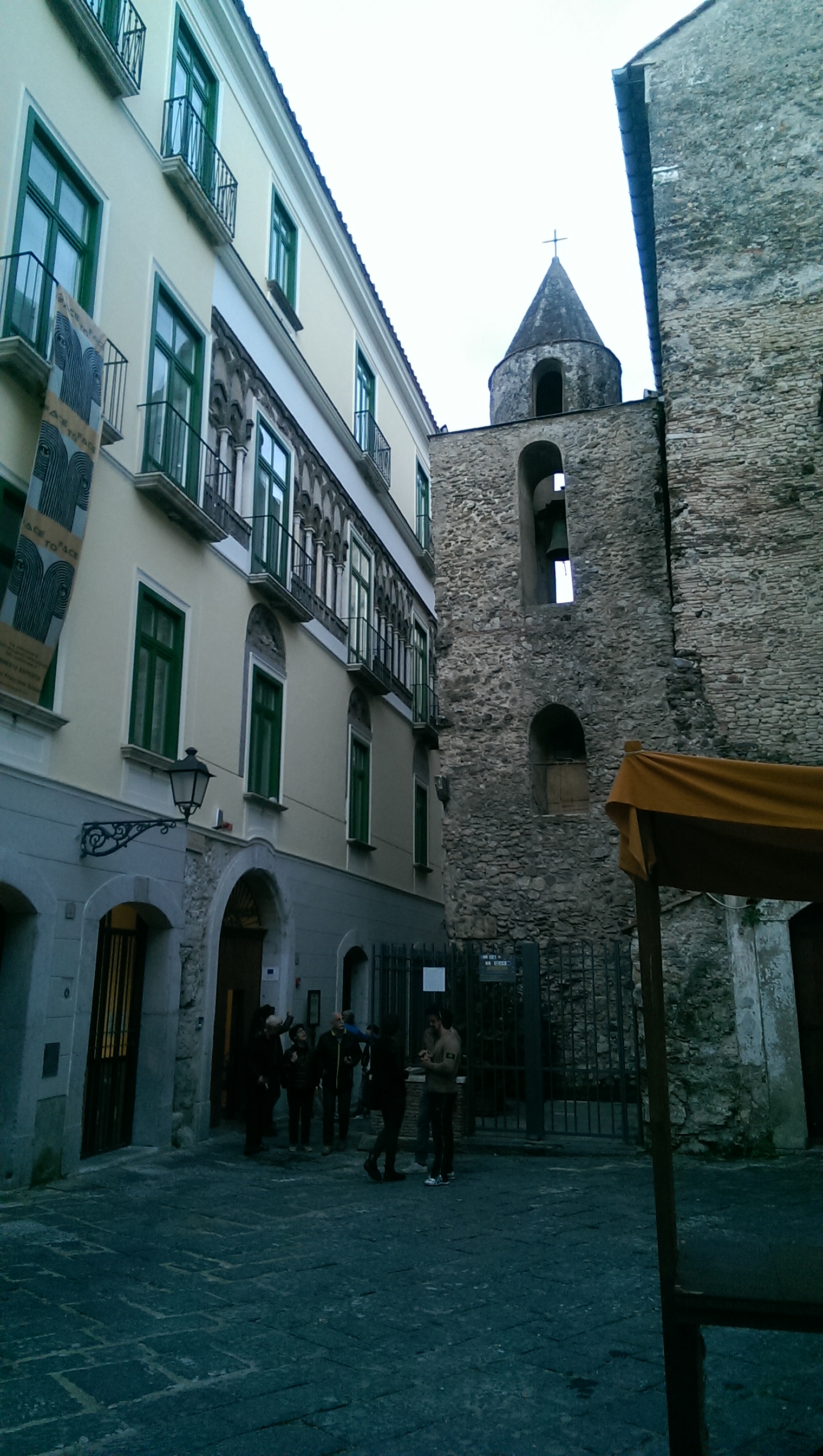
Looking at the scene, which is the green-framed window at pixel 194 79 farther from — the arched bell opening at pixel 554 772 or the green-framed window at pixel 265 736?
the arched bell opening at pixel 554 772

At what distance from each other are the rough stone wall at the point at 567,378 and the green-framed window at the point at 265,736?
6.76m

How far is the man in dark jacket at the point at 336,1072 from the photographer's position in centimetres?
1124

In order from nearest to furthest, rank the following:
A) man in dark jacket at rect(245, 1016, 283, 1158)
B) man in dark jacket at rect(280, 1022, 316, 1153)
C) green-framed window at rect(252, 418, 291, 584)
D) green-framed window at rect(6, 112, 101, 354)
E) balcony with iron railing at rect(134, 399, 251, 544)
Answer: green-framed window at rect(6, 112, 101, 354) < man in dark jacket at rect(245, 1016, 283, 1158) < balcony with iron railing at rect(134, 399, 251, 544) < man in dark jacket at rect(280, 1022, 316, 1153) < green-framed window at rect(252, 418, 291, 584)

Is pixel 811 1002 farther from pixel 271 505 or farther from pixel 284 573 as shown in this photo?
pixel 271 505

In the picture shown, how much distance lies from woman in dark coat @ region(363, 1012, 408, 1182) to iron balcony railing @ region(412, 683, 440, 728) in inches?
513

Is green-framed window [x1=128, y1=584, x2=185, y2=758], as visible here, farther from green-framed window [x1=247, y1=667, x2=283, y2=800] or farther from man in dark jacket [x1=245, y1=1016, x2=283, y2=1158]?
man in dark jacket [x1=245, y1=1016, x2=283, y2=1158]

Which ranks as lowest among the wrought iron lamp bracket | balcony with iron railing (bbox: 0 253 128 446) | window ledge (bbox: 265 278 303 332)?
the wrought iron lamp bracket

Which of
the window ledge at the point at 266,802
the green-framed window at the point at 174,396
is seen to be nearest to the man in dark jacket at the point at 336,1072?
the window ledge at the point at 266,802

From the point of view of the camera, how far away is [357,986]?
18172 millimetres

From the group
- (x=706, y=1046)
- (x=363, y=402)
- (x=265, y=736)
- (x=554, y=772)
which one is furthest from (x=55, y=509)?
(x=363, y=402)

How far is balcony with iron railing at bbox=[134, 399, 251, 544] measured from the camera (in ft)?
36.3

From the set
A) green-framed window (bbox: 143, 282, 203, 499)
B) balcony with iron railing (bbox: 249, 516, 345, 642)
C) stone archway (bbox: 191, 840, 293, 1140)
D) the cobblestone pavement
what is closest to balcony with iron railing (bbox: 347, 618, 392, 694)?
balcony with iron railing (bbox: 249, 516, 345, 642)

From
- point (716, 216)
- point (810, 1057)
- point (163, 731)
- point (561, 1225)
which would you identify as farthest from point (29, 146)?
point (810, 1057)

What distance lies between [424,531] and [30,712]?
17.2 meters
